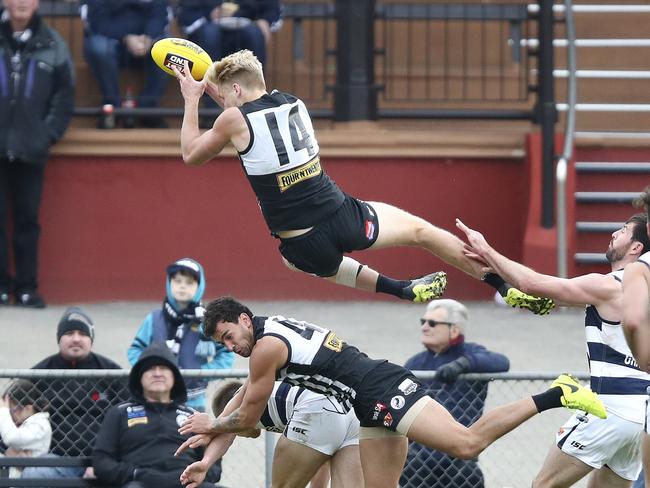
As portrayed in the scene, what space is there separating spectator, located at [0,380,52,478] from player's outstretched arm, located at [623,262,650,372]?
386 cm

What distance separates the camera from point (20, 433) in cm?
945

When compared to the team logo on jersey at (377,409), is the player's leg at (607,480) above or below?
below

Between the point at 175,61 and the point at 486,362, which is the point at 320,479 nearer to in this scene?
the point at 486,362

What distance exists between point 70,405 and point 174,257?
175 inches

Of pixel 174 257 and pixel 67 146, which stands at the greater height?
pixel 67 146

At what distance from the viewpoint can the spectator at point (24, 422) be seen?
9.46 meters

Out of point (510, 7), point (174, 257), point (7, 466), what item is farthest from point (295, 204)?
point (510, 7)

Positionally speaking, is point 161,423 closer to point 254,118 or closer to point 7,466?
A: point 7,466

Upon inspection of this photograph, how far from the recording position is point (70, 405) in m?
9.59

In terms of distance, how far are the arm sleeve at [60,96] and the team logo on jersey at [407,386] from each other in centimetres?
576

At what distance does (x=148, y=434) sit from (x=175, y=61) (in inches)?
90.6

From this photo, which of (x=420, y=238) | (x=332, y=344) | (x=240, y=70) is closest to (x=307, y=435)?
(x=332, y=344)

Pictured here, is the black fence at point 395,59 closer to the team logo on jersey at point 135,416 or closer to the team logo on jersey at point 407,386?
the team logo on jersey at point 135,416

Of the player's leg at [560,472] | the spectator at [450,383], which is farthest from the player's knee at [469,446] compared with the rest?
the spectator at [450,383]
